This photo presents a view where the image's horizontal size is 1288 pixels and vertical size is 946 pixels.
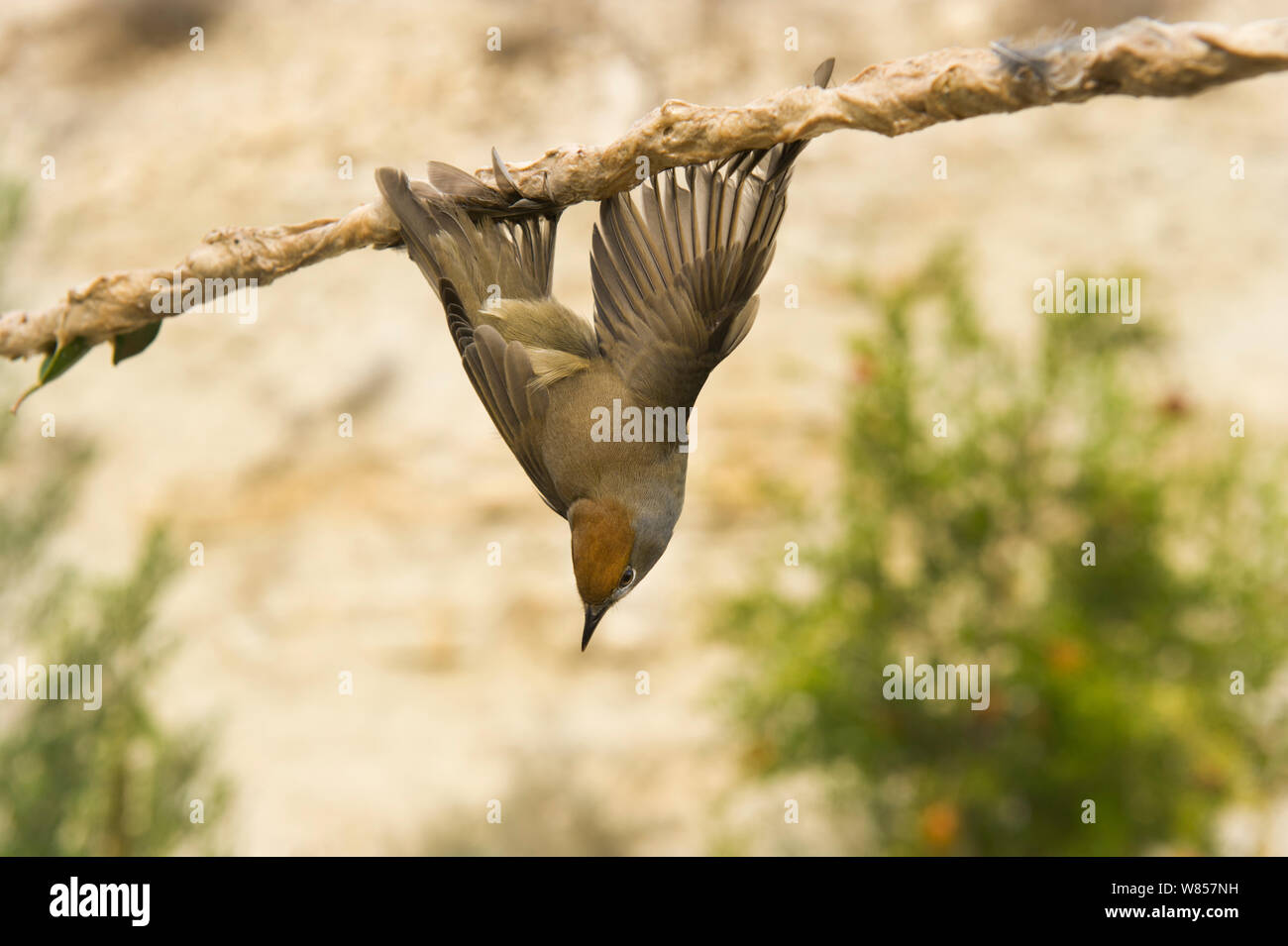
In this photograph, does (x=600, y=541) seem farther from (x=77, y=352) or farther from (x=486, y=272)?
(x=77, y=352)

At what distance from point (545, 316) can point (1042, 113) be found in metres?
7.91

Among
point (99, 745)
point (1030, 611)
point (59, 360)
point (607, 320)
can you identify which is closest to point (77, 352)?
point (59, 360)

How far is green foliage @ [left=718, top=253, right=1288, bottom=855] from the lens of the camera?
488cm

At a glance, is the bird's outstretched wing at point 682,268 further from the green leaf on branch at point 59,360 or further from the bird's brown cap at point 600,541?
the green leaf on branch at point 59,360

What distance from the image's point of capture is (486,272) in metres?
2.02

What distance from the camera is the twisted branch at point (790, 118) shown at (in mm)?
998

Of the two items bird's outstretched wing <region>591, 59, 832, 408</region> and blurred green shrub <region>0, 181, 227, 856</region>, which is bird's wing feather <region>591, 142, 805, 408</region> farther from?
blurred green shrub <region>0, 181, 227, 856</region>

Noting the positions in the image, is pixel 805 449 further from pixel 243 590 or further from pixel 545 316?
pixel 545 316

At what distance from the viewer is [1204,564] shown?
5.29 metres

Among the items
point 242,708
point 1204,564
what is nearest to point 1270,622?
point 1204,564

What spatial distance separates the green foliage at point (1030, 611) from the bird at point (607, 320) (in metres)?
3.25

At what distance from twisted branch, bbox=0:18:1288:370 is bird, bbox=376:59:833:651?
0.42 feet

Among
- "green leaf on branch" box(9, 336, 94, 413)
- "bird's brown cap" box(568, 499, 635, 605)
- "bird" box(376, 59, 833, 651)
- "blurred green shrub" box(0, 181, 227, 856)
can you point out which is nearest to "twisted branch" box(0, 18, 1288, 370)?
"green leaf on branch" box(9, 336, 94, 413)

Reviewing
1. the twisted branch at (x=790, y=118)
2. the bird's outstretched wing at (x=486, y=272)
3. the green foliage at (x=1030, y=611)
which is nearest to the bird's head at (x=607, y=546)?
the bird's outstretched wing at (x=486, y=272)
